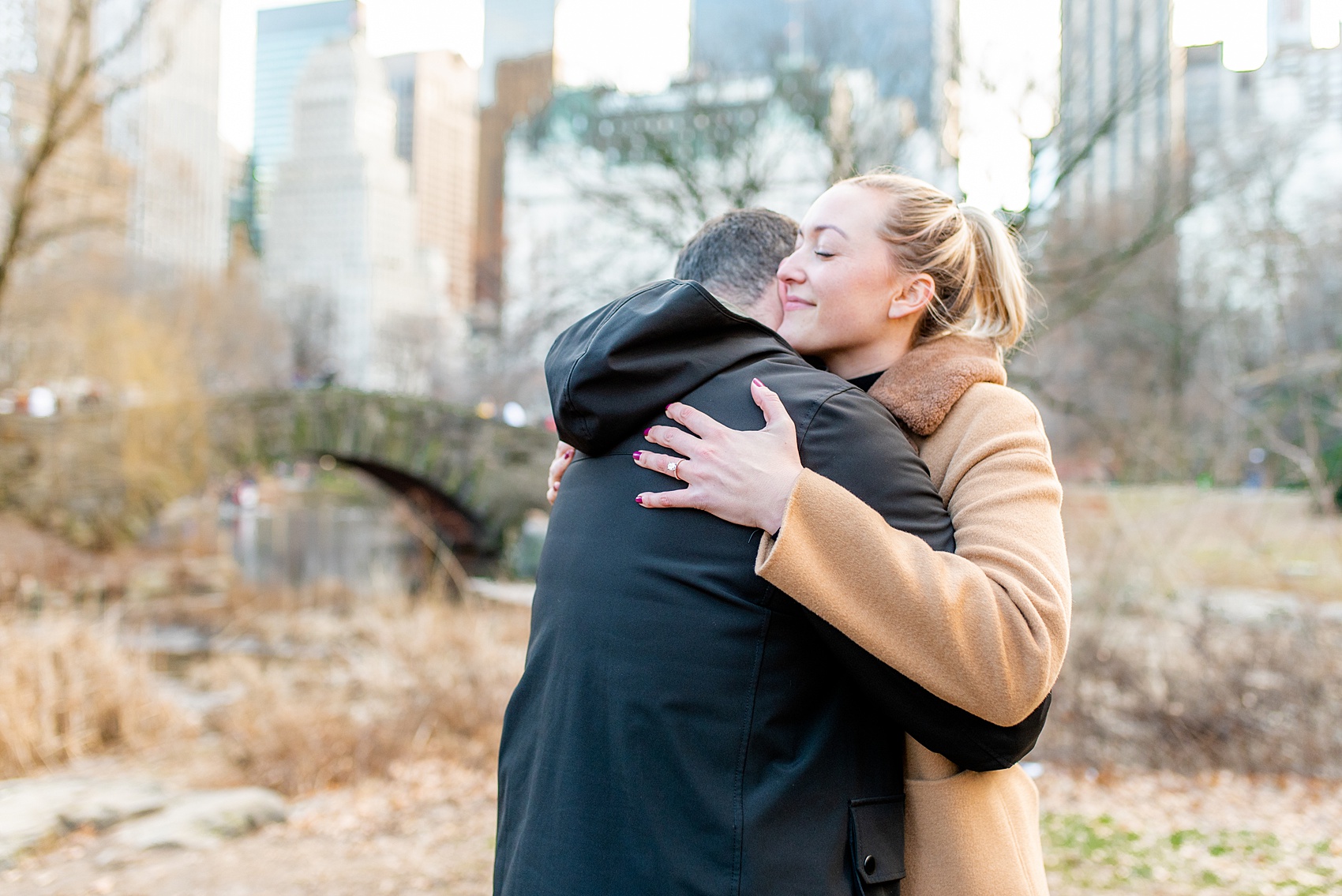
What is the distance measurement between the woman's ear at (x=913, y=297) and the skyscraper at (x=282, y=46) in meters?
201

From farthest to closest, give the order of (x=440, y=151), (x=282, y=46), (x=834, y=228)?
(x=282, y=46)
(x=440, y=151)
(x=834, y=228)

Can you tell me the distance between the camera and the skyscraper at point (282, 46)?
189375 millimetres

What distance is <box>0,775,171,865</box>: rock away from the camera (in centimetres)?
493

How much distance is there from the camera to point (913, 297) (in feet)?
6.29

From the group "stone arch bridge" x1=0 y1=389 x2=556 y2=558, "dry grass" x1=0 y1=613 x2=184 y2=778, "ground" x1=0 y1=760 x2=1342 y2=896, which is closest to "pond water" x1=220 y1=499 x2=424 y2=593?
"stone arch bridge" x1=0 y1=389 x2=556 y2=558

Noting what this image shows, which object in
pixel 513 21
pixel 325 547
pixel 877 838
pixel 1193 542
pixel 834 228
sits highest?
pixel 513 21

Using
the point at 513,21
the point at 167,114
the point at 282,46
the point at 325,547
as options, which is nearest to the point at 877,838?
the point at 167,114

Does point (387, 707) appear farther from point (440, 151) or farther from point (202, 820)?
point (440, 151)

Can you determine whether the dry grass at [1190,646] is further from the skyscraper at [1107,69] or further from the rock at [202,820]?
the rock at [202,820]

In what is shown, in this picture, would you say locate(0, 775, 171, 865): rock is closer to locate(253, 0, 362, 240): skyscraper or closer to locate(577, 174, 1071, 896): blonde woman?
locate(577, 174, 1071, 896): blonde woman

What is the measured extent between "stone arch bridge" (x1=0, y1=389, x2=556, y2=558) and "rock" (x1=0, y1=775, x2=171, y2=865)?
37.6 feet

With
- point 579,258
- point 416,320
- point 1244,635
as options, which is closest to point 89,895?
point 1244,635

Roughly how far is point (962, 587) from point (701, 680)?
372 mm

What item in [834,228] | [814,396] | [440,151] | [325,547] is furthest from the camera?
[440,151]
